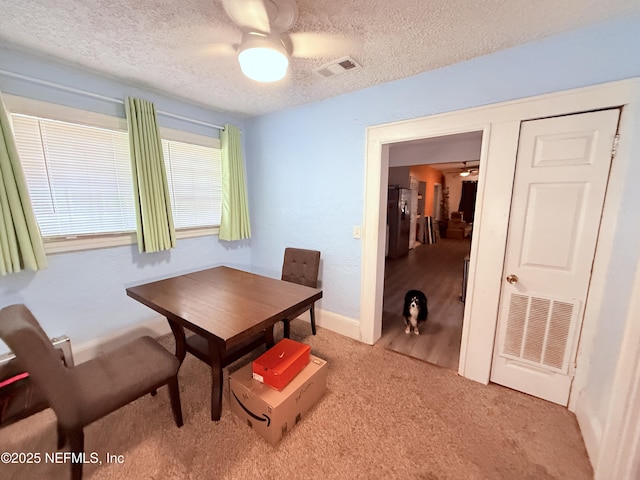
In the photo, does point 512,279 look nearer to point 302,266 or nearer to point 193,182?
point 302,266

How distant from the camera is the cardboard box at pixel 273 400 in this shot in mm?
1408

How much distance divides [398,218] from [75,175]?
5.52 metres

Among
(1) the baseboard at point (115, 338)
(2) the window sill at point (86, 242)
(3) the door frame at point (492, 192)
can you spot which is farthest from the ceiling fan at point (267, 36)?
(1) the baseboard at point (115, 338)

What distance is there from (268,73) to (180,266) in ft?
7.20

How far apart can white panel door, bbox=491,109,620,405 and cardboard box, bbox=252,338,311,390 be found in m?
1.51

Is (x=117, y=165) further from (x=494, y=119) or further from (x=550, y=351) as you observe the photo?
(x=550, y=351)

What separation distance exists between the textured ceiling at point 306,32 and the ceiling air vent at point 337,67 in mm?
42

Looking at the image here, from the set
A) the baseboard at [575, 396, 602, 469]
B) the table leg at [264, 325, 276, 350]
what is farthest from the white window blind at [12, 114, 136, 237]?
the baseboard at [575, 396, 602, 469]

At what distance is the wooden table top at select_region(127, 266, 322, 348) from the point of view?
1.36 metres

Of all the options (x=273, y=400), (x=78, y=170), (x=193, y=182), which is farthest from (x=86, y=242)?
(x=273, y=400)

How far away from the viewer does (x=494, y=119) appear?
168 centimetres

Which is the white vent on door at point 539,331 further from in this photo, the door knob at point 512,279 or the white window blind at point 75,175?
the white window blind at point 75,175

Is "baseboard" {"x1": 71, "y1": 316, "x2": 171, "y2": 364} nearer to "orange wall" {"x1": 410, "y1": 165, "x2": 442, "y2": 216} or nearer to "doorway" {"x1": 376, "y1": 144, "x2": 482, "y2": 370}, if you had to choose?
"doorway" {"x1": 376, "y1": 144, "x2": 482, "y2": 370}

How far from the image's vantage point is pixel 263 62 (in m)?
1.34
